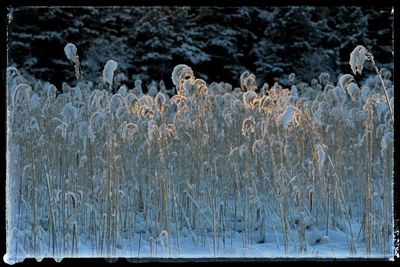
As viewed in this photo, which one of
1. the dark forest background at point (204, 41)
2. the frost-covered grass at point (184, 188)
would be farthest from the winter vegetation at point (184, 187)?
the dark forest background at point (204, 41)

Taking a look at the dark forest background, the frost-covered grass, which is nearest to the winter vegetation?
the frost-covered grass

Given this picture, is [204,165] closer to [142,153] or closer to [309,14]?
[142,153]

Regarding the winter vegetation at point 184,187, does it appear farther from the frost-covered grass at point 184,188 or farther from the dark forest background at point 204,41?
the dark forest background at point 204,41

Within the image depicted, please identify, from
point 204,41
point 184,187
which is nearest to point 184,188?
point 184,187

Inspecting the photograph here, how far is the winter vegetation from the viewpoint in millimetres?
2279

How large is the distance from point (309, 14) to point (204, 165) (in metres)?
3.37

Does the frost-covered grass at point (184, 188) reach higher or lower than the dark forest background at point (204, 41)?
lower

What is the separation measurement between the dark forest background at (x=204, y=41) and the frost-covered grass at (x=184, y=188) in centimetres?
197

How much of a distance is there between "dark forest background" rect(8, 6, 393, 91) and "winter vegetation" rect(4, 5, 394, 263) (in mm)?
1977

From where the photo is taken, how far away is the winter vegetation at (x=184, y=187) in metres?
2.28

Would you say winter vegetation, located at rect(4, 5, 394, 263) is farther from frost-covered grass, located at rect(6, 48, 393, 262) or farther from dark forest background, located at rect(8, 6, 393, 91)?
dark forest background, located at rect(8, 6, 393, 91)

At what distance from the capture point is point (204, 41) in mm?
5555

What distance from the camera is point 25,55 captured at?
4.74 m

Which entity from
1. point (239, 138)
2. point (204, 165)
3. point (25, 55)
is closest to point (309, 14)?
point (25, 55)
